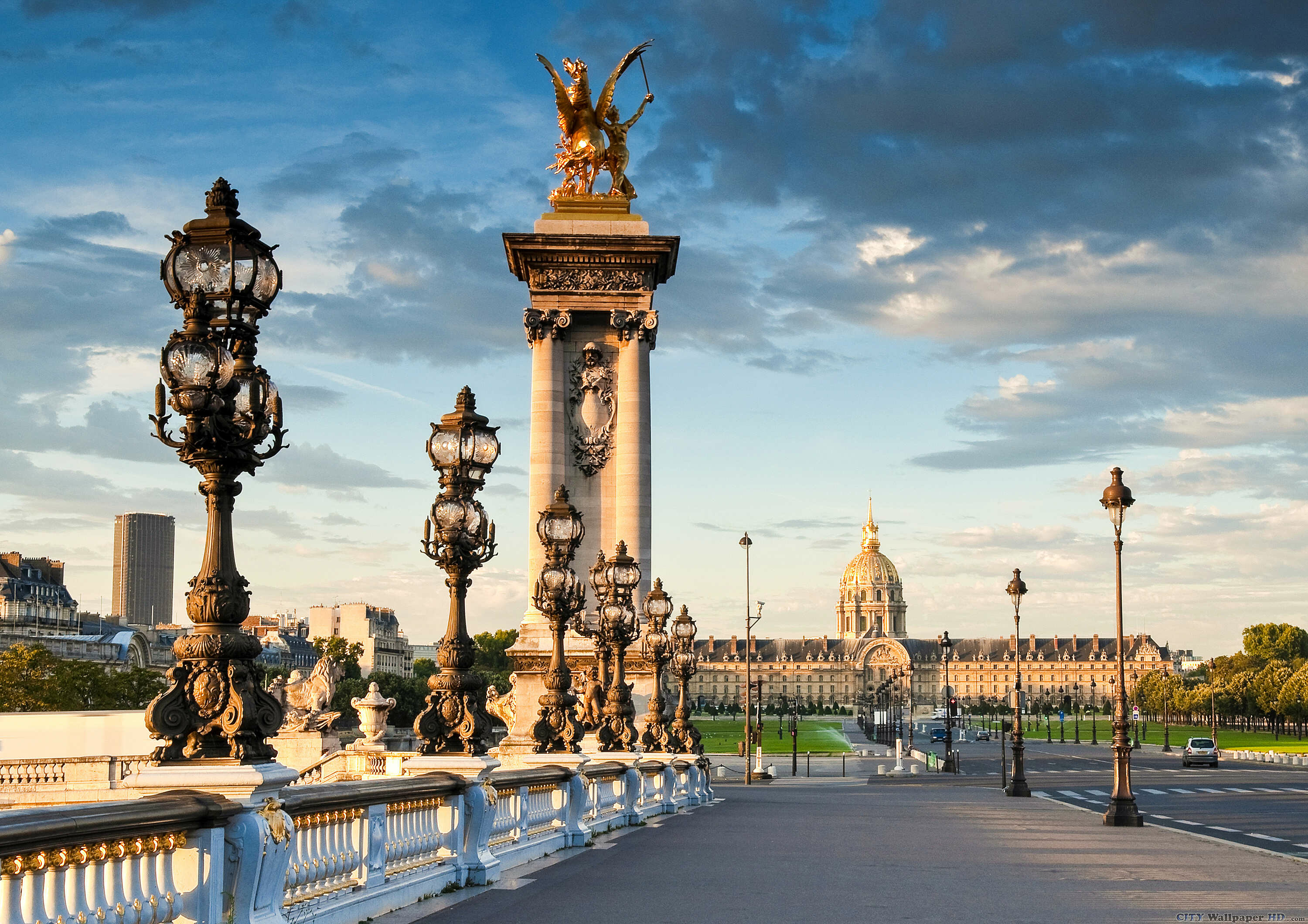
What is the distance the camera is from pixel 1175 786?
57594 mm

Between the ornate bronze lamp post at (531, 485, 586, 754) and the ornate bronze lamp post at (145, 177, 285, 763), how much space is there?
12.8 meters

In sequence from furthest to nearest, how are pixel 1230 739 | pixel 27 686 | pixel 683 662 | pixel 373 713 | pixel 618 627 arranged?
pixel 1230 739 < pixel 27 686 < pixel 373 713 < pixel 683 662 < pixel 618 627

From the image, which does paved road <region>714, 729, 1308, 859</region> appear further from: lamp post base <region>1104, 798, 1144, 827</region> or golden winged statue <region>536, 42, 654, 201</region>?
golden winged statue <region>536, 42, 654, 201</region>

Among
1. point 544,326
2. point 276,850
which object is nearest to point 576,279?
point 544,326

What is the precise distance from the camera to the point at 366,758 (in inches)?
1556

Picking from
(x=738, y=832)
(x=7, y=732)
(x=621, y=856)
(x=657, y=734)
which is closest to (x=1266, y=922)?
(x=621, y=856)

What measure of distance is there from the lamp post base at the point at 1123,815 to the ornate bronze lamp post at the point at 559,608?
41.7ft

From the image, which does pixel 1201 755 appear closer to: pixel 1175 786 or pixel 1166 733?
pixel 1175 786

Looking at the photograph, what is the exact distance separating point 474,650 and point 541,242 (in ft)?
95.6

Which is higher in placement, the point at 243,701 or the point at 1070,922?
the point at 243,701

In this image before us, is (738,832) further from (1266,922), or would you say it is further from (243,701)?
(243,701)

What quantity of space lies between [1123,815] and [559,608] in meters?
14.2

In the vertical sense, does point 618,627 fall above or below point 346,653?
above

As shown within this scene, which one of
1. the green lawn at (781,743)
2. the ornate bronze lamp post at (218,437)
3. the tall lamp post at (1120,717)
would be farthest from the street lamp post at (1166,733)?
the ornate bronze lamp post at (218,437)
